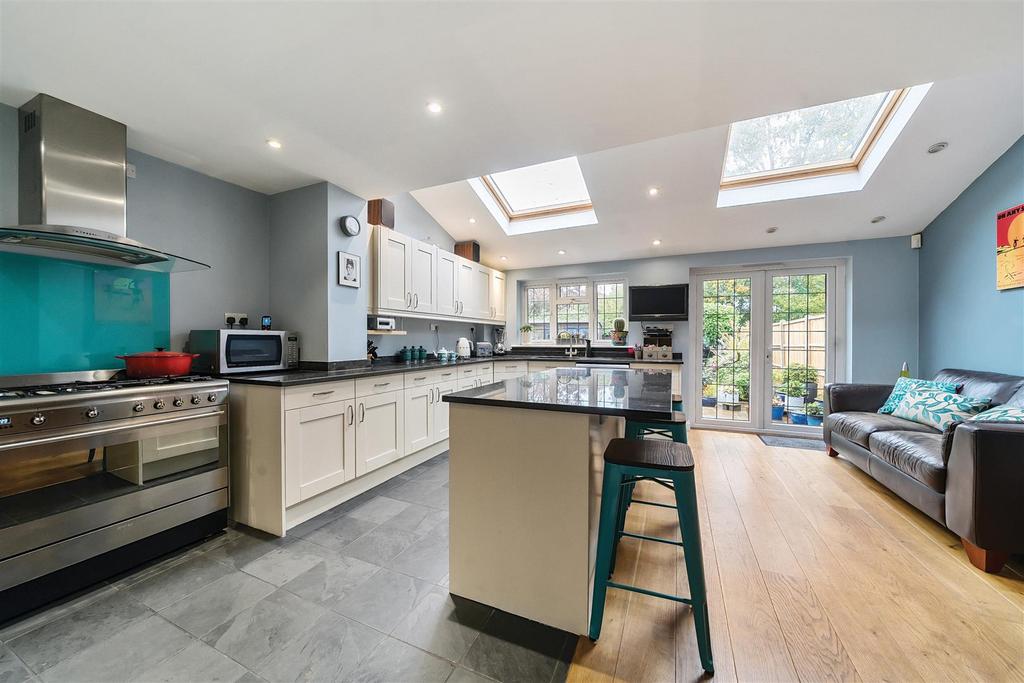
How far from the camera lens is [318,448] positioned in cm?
227

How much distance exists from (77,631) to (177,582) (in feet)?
1.01

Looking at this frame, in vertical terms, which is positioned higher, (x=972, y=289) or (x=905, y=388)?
(x=972, y=289)

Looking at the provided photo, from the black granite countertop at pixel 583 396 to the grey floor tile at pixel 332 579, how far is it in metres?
1.00

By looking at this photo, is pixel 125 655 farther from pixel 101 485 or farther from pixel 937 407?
pixel 937 407

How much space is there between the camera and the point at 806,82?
1733 millimetres

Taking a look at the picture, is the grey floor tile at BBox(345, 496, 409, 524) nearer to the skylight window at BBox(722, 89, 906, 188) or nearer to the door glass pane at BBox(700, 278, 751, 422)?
the skylight window at BBox(722, 89, 906, 188)

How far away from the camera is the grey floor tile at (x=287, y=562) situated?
171cm

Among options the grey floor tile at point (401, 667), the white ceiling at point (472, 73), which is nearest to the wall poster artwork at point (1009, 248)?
the white ceiling at point (472, 73)

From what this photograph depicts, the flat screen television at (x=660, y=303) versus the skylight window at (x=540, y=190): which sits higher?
the skylight window at (x=540, y=190)

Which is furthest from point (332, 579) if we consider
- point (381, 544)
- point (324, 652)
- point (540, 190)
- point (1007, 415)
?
point (540, 190)

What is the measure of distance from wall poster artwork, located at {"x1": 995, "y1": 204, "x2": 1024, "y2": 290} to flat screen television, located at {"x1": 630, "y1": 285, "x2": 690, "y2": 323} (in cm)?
233

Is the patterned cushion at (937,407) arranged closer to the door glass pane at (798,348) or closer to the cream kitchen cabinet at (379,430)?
the door glass pane at (798,348)

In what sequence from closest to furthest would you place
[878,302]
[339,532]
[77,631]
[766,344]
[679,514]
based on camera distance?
[679,514] → [77,631] → [339,532] → [878,302] → [766,344]

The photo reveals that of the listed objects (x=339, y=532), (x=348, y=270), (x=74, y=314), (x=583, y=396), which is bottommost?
(x=339, y=532)
